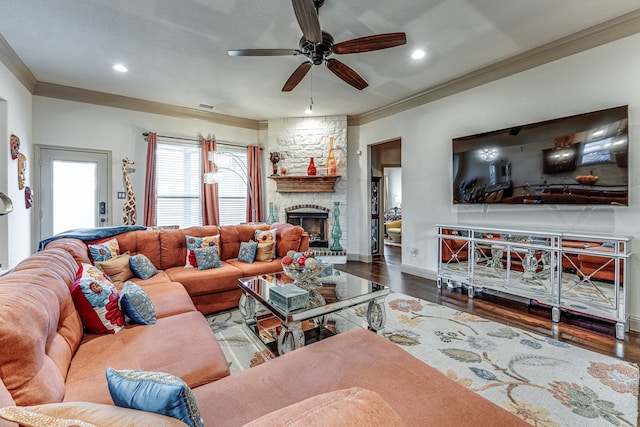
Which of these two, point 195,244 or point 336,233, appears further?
point 336,233

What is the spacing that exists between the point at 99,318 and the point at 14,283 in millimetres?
587

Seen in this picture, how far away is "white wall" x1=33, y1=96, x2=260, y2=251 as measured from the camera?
4.08 metres

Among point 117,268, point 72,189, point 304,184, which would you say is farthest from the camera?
point 304,184

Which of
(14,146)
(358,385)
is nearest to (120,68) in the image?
(14,146)

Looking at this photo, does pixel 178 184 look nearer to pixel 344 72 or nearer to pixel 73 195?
pixel 73 195

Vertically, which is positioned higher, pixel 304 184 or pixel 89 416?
pixel 304 184

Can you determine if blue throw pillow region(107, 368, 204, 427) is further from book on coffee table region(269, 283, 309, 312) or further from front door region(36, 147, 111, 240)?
front door region(36, 147, 111, 240)

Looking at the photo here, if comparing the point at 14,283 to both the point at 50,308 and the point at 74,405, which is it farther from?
the point at 74,405

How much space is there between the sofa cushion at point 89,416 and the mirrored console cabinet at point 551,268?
3445 millimetres

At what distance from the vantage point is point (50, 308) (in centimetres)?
126

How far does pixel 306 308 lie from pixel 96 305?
4.20ft

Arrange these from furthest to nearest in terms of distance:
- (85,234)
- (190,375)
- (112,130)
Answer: (112,130) < (85,234) < (190,375)

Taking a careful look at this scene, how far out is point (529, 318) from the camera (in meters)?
2.89

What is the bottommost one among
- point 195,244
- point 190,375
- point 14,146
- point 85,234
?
point 190,375
